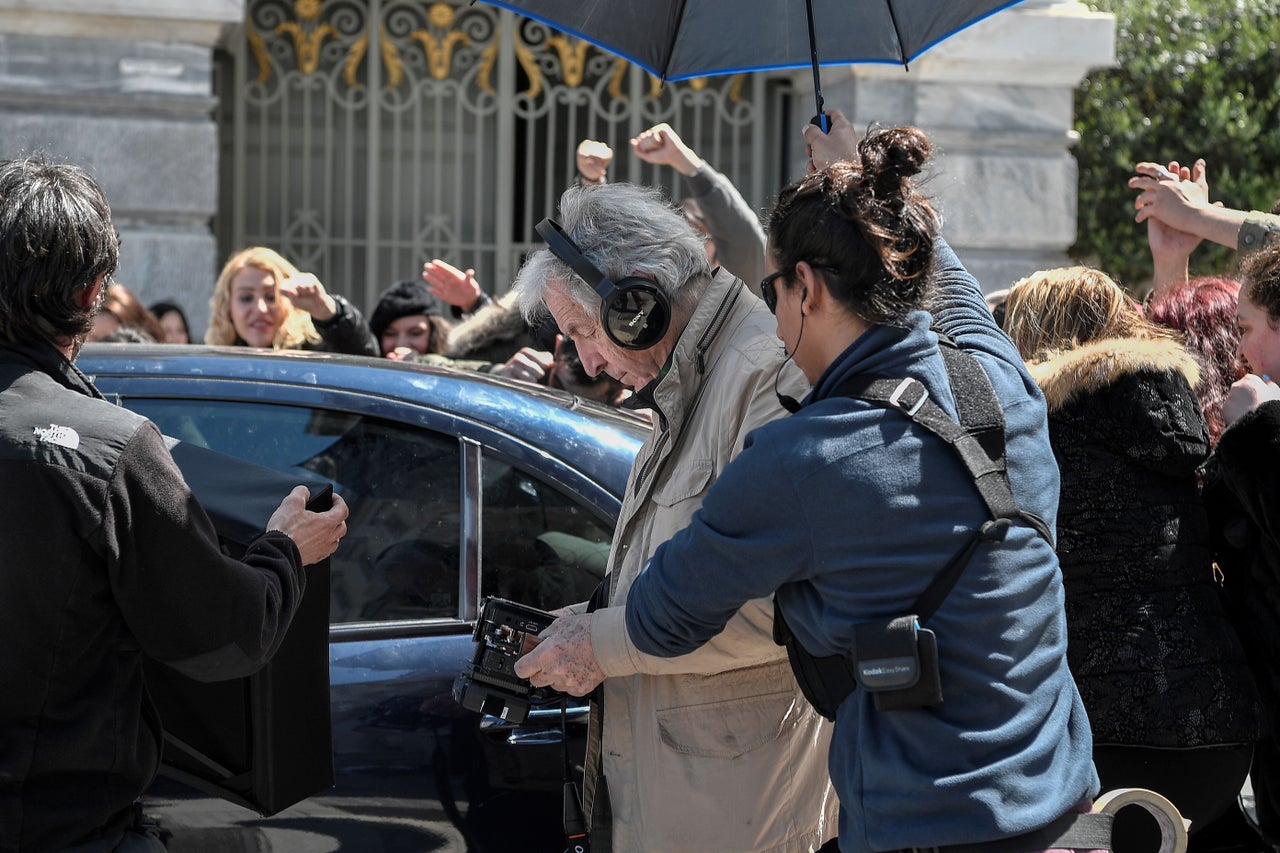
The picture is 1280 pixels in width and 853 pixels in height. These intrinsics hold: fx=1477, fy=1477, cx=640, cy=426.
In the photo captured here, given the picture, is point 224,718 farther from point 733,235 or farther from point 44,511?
point 733,235

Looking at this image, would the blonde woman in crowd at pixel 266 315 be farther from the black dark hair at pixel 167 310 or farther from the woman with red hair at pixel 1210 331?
the woman with red hair at pixel 1210 331

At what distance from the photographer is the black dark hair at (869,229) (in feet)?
6.44

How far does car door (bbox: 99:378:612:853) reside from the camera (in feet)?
9.39

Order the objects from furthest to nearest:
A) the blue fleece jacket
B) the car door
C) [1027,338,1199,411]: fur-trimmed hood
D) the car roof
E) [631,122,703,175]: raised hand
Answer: [631,122,703,175]: raised hand < the car roof < [1027,338,1199,411]: fur-trimmed hood < the car door < the blue fleece jacket

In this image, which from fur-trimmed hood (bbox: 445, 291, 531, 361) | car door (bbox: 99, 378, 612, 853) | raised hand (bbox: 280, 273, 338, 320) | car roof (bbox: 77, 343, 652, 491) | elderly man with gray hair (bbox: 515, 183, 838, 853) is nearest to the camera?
elderly man with gray hair (bbox: 515, 183, 838, 853)

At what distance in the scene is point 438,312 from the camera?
6.06m

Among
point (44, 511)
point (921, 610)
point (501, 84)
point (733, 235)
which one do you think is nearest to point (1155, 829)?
point (921, 610)

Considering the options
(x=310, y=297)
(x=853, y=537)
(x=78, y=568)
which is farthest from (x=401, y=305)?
(x=853, y=537)

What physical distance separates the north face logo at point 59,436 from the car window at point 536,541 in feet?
3.82

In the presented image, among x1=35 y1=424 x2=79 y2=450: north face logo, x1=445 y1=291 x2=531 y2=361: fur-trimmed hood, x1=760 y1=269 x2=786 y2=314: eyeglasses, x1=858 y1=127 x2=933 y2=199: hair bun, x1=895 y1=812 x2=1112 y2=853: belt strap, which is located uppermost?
x1=858 y1=127 x2=933 y2=199: hair bun

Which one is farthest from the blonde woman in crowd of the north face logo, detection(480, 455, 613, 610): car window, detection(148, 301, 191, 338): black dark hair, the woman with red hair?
the north face logo

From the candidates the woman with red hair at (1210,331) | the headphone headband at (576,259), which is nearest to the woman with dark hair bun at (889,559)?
the headphone headband at (576,259)

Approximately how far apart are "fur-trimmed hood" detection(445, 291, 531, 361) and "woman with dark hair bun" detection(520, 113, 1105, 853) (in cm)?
361

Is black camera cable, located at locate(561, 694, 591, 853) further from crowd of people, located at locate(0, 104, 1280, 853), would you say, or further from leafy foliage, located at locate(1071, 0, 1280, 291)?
leafy foliage, located at locate(1071, 0, 1280, 291)
